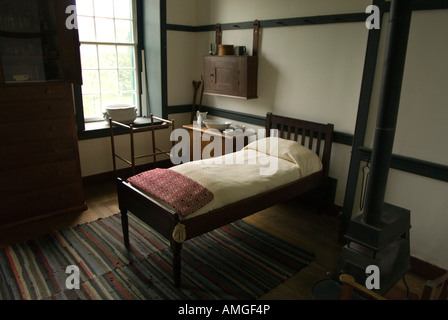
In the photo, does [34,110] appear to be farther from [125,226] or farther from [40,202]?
[125,226]

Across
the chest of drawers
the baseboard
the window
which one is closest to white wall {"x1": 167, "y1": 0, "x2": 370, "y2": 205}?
the window

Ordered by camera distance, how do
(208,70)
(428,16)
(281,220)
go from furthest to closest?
(208,70)
(281,220)
(428,16)

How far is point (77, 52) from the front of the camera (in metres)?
3.16

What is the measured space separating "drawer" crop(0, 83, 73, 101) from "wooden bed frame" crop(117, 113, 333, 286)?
3.44 feet

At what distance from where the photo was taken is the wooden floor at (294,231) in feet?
7.89

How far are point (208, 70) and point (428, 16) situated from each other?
243 cm

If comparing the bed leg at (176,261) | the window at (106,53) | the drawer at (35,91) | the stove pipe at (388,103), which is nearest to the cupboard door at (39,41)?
the drawer at (35,91)

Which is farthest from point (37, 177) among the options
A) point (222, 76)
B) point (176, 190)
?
point (222, 76)

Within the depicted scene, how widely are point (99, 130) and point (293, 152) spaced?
2.29m

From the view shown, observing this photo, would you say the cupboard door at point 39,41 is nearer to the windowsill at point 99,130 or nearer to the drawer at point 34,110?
the drawer at point 34,110

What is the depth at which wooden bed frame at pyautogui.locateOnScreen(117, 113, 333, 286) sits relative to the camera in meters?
2.32

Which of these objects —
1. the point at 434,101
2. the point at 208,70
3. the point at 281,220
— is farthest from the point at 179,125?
the point at 434,101
